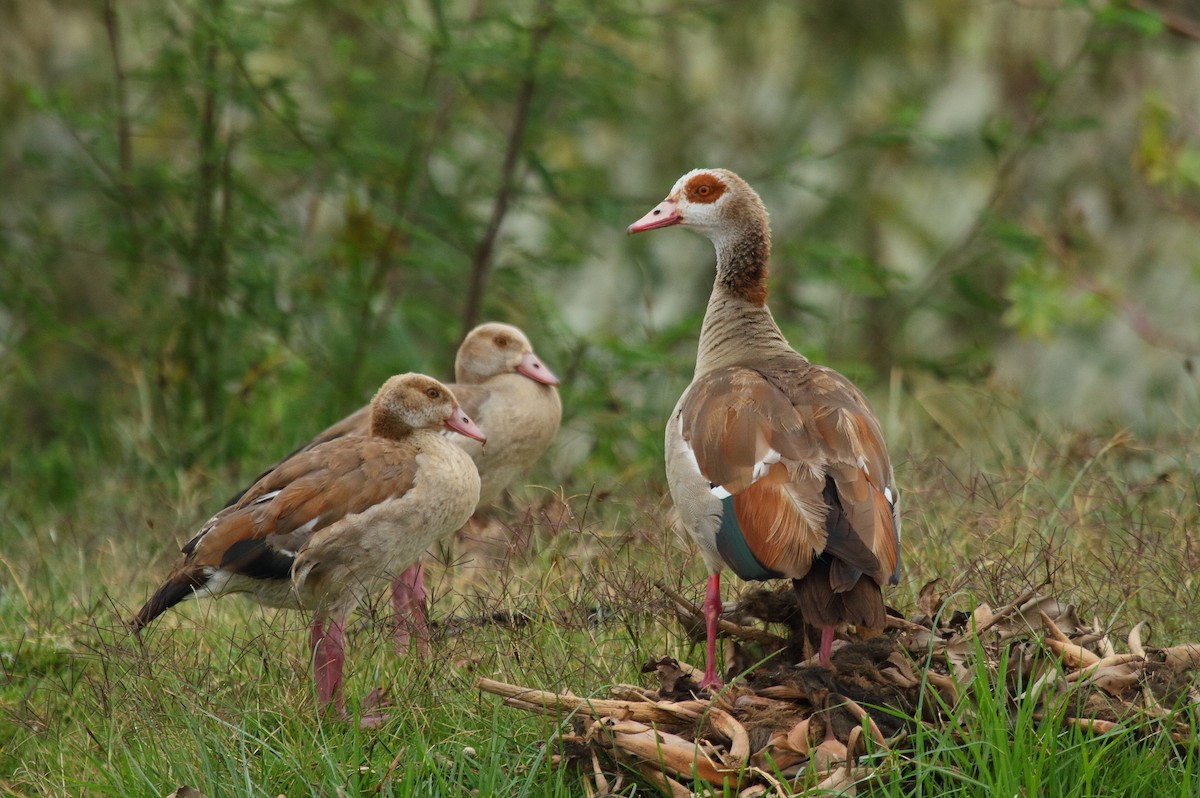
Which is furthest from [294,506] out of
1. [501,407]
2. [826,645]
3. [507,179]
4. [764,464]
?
[507,179]

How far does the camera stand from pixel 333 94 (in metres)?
9.27

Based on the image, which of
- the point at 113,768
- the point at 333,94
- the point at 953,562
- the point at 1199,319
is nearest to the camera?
the point at 113,768

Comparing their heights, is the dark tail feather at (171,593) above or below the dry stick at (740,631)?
below

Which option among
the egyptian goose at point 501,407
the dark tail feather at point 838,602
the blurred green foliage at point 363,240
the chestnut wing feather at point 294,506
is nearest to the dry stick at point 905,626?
the dark tail feather at point 838,602

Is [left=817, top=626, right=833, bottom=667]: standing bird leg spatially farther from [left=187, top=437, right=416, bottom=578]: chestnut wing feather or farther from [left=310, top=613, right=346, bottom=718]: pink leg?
[left=187, top=437, right=416, bottom=578]: chestnut wing feather

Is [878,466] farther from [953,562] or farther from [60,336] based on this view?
[60,336]

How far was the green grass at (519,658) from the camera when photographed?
3.91m

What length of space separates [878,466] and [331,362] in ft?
15.7

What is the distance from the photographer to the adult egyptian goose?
13.7ft

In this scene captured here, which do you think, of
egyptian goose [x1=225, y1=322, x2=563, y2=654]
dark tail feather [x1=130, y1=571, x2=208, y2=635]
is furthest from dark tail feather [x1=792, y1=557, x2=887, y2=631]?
egyptian goose [x1=225, y1=322, x2=563, y2=654]

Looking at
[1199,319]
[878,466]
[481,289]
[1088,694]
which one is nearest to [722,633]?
[878,466]

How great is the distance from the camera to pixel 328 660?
15.8 feet

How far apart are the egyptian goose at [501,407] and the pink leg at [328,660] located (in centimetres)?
124

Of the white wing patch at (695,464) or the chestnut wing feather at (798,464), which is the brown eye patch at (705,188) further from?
the white wing patch at (695,464)
